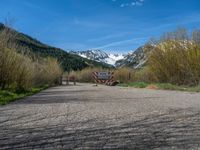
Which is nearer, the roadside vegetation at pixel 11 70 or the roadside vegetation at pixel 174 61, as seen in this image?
the roadside vegetation at pixel 11 70

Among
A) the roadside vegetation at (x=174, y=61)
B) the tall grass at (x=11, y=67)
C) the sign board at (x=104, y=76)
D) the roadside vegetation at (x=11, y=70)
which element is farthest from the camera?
the sign board at (x=104, y=76)

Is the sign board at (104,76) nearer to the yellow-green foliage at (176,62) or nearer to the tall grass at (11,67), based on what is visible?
the yellow-green foliage at (176,62)

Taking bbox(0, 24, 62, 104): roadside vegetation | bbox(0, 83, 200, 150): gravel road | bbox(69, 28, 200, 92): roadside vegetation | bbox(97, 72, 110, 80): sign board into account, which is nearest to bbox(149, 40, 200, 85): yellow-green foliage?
bbox(69, 28, 200, 92): roadside vegetation

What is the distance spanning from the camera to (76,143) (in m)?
6.11

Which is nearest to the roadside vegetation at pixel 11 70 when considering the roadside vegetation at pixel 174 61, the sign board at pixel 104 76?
the roadside vegetation at pixel 174 61

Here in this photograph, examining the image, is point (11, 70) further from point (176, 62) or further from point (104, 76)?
point (104, 76)

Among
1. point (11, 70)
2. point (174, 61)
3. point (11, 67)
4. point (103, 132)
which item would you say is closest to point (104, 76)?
point (174, 61)

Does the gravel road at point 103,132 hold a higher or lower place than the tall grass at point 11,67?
lower

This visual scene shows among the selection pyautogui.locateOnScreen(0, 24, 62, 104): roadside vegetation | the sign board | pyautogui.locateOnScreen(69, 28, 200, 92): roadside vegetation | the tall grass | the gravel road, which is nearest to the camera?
the gravel road

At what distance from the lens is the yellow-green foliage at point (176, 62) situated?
34.2m

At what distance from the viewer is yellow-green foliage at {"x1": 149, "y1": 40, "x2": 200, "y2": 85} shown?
112 feet

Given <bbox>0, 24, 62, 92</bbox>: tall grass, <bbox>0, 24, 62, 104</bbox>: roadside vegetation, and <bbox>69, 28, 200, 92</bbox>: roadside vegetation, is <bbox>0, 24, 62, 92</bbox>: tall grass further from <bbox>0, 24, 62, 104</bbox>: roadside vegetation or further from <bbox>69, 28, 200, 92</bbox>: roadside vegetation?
<bbox>69, 28, 200, 92</bbox>: roadside vegetation

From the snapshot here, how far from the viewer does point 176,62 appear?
122ft

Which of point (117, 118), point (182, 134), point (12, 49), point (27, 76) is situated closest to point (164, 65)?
point (27, 76)
